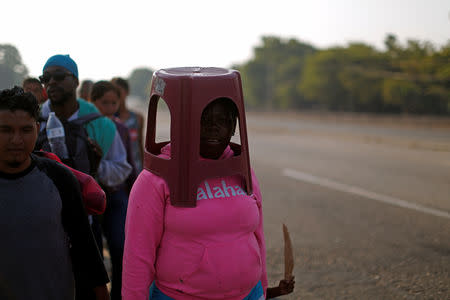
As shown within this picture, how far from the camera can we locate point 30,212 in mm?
1803

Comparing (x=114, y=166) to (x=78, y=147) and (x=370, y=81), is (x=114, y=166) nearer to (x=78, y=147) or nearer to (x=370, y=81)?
(x=78, y=147)

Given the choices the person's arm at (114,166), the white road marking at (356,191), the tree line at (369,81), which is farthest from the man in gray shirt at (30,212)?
the tree line at (369,81)

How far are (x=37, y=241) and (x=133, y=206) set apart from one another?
0.38 meters

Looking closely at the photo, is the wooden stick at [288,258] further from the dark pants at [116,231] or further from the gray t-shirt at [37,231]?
the dark pants at [116,231]

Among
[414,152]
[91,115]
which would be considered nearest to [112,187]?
[91,115]

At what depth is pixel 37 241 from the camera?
72.1 inches

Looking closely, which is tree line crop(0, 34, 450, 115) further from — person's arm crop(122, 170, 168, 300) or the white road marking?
person's arm crop(122, 170, 168, 300)

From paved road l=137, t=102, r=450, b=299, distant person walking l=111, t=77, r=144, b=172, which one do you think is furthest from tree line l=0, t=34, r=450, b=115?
distant person walking l=111, t=77, r=144, b=172

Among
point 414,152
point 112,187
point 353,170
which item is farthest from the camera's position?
point 414,152

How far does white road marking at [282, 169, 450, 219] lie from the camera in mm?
6938

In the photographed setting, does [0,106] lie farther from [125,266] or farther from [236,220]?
[236,220]

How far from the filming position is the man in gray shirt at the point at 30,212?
179 cm

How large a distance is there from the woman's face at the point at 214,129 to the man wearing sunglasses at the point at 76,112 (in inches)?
55.7

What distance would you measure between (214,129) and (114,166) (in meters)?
1.72
